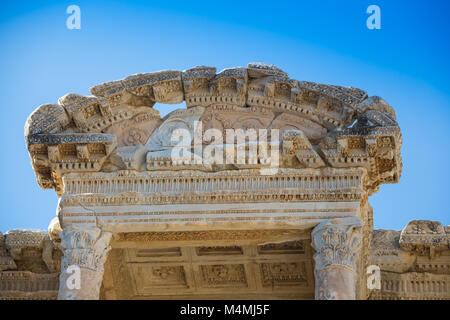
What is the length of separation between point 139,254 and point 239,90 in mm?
3327

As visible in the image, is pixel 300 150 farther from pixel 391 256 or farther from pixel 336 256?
pixel 391 256

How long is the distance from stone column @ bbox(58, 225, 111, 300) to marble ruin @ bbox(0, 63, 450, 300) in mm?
21

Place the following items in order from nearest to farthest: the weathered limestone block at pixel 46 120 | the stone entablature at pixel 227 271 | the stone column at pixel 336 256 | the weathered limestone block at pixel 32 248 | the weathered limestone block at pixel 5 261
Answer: the stone column at pixel 336 256
the weathered limestone block at pixel 46 120
the stone entablature at pixel 227 271
the weathered limestone block at pixel 32 248
the weathered limestone block at pixel 5 261

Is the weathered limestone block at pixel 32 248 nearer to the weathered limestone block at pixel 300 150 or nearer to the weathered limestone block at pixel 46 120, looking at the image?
the weathered limestone block at pixel 46 120

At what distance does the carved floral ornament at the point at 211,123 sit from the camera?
17328 mm

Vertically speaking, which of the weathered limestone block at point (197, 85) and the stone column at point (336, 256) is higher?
the weathered limestone block at point (197, 85)

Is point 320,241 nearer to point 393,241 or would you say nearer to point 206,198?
point 206,198

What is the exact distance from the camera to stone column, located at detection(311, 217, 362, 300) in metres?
16.1

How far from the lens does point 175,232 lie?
1738 centimetres

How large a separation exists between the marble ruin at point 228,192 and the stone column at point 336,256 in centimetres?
2

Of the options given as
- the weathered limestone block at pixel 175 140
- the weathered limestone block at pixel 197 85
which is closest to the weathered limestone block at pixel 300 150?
the weathered limestone block at pixel 175 140

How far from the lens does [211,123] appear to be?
18.2 m

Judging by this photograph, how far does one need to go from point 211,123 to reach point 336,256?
3.37m
